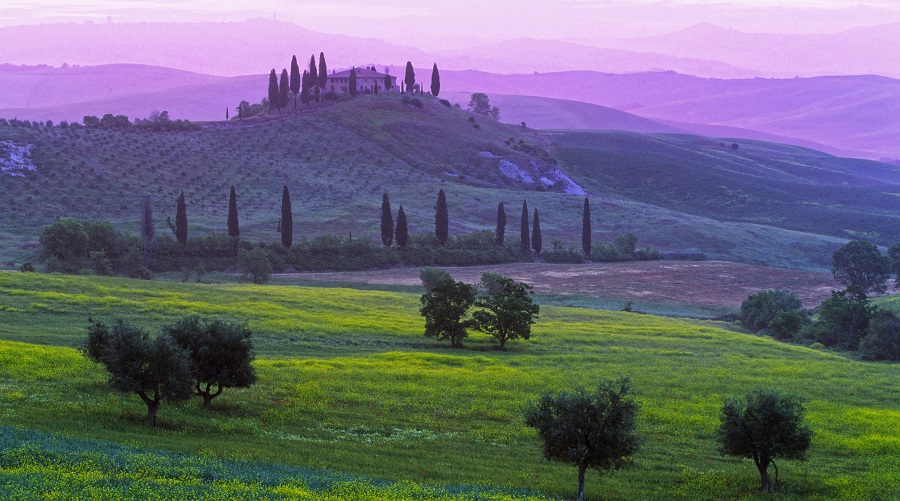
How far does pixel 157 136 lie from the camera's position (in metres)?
Result: 144

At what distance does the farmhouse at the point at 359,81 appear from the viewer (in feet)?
604

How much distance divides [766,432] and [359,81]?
170344 millimetres

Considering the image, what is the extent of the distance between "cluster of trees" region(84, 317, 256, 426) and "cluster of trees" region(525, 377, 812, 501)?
11.3m

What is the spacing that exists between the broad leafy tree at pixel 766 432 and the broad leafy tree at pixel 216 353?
16434 millimetres

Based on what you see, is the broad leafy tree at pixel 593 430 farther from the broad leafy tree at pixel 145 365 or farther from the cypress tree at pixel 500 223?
the cypress tree at pixel 500 223

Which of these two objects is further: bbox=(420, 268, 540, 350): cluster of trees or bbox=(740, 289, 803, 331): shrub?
bbox=(740, 289, 803, 331): shrub

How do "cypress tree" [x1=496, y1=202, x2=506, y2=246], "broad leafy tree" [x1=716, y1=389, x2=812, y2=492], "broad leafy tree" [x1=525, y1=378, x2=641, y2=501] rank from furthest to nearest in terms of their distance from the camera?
"cypress tree" [x1=496, y1=202, x2=506, y2=246], "broad leafy tree" [x1=716, y1=389, x2=812, y2=492], "broad leafy tree" [x1=525, y1=378, x2=641, y2=501]

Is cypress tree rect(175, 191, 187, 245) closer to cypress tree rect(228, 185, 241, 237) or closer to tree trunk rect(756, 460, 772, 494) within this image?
cypress tree rect(228, 185, 241, 237)

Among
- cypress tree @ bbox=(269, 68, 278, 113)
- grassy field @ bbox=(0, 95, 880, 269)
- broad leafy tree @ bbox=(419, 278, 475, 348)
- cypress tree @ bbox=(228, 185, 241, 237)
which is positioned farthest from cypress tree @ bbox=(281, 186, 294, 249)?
cypress tree @ bbox=(269, 68, 278, 113)

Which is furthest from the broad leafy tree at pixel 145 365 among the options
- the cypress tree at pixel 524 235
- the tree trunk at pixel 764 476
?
the cypress tree at pixel 524 235

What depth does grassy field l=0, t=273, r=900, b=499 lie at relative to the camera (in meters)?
25.5

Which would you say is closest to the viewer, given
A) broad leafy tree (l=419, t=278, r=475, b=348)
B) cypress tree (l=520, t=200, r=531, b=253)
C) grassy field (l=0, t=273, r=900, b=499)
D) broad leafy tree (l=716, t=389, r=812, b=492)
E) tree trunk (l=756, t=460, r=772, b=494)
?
grassy field (l=0, t=273, r=900, b=499)

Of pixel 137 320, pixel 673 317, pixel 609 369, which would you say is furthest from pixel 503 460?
pixel 673 317

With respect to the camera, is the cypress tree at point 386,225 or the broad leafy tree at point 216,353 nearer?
the broad leafy tree at point 216,353
